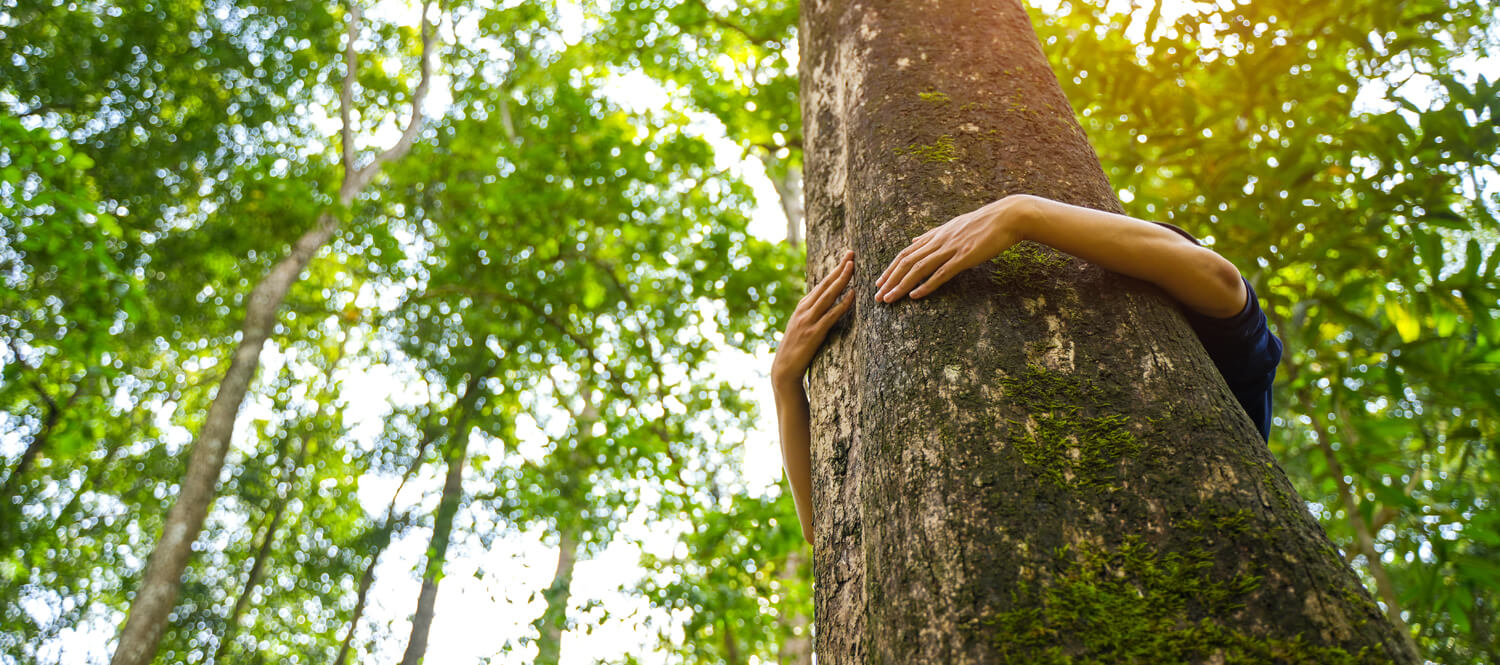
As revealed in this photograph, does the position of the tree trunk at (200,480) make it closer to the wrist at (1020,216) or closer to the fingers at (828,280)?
the fingers at (828,280)

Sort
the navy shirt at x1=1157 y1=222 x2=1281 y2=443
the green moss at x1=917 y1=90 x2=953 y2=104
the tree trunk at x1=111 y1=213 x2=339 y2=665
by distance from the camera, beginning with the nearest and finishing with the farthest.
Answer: the navy shirt at x1=1157 y1=222 x2=1281 y2=443 → the green moss at x1=917 y1=90 x2=953 y2=104 → the tree trunk at x1=111 y1=213 x2=339 y2=665

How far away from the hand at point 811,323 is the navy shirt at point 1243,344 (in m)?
0.63

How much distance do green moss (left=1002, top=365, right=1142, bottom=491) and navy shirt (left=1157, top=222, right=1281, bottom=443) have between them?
0.49 metres

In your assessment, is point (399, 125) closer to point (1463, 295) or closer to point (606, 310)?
point (606, 310)

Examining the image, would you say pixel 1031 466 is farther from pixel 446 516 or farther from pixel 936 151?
pixel 446 516

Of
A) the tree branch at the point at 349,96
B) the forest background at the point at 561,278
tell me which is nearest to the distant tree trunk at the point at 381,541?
the forest background at the point at 561,278

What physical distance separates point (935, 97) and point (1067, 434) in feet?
3.32

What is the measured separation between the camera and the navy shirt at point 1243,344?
1.47 meters

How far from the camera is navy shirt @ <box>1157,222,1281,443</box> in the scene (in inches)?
57.9

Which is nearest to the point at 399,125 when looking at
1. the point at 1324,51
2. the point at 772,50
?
the point at 772,50

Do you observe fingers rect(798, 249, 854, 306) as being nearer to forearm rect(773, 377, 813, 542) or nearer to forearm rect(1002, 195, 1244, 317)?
forearm rect(773, 377, 813, 542)

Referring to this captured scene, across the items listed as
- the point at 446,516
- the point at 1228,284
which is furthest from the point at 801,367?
the point at 446,516

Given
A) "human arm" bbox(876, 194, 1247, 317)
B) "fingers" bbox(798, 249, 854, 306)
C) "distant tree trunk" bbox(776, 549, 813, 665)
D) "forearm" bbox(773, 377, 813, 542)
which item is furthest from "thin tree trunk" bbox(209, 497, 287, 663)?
"human arm" bbox(876, 194, 1247, 317)

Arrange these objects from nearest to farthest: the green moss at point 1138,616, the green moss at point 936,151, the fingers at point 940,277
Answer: the green moss at point 1138,616 → the fingers at point 940,277 → the green moss at point 936,151
